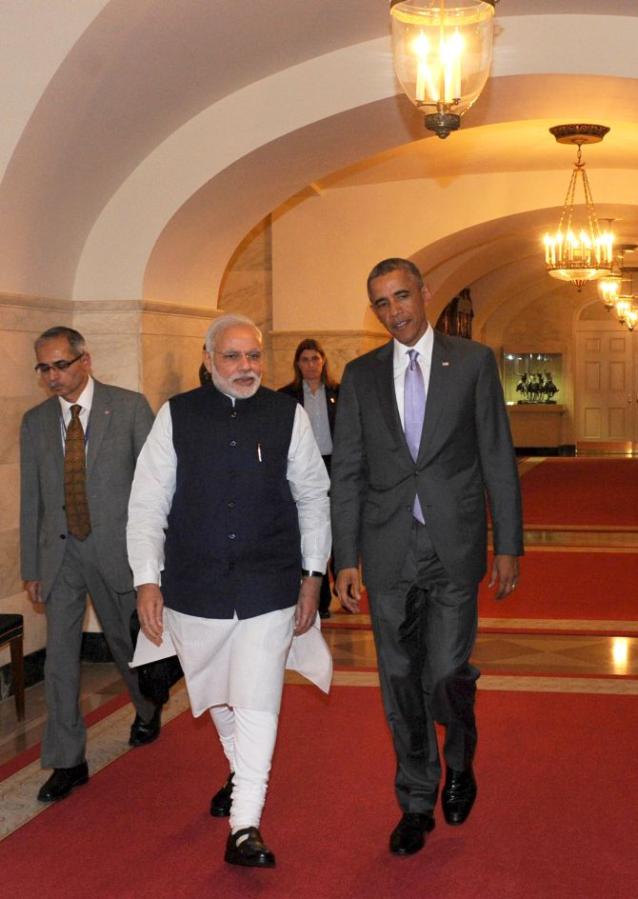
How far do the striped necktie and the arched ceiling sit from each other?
5.47 feet

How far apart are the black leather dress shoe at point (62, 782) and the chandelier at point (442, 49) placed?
114 inches

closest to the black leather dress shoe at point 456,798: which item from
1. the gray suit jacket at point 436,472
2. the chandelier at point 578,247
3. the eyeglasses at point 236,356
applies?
the gray suit jacket at point 436,472

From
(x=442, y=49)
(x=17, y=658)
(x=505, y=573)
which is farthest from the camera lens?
(x=17, y=658)

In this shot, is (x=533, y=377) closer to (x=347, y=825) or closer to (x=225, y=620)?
(x=347, y=825)

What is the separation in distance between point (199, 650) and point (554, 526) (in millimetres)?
9959

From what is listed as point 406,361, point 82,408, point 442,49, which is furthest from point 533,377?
point 406,361

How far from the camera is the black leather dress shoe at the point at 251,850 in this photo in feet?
13.5

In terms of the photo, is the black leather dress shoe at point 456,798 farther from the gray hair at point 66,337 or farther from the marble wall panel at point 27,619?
the marble wall panel at point 27,619

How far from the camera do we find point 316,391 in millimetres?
8750

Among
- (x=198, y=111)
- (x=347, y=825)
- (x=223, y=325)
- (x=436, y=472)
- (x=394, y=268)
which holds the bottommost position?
(x=347, y=825)

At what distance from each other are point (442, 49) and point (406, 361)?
49.5 inches

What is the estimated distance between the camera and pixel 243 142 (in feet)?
25.4

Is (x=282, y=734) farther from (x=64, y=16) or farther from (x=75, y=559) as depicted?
(x=64, y=16)

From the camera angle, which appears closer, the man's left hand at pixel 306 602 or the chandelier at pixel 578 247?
the man's left hand at pixel 306 602
